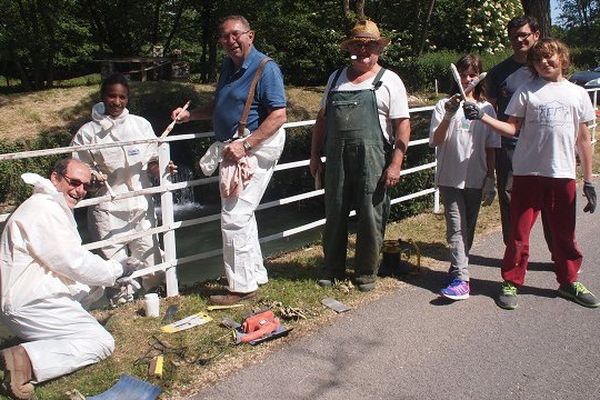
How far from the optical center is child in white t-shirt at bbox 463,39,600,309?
397 centimetres

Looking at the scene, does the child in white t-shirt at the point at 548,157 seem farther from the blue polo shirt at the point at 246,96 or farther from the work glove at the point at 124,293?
the work glove at the point at 124,293

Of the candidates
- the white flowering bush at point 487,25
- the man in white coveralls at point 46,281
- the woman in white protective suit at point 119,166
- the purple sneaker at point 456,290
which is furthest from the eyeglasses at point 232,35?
the white flowering bush at point 487,25

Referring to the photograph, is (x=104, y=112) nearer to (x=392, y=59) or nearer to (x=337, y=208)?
(x=337, y=208)

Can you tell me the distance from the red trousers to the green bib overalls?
926 millimetres

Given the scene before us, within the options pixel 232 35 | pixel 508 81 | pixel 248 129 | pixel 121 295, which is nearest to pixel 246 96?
pixel 248 129

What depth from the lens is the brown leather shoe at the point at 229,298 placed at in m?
4.31

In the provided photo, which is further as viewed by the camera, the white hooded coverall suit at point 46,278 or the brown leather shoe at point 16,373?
the white hooded coverall suit at point 46,278

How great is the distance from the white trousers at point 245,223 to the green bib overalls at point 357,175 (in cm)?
42

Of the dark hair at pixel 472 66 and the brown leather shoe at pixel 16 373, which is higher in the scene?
the dark hair at pixel 472 66

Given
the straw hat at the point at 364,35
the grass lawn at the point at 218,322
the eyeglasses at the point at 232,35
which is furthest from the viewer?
the straw hat at the point at 364,35

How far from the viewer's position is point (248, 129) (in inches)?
162

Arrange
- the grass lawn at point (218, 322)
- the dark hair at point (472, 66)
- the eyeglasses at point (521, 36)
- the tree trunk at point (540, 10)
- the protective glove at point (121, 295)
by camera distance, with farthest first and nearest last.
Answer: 1. the tree trunk at point (540, 10)
2. the eyeglasses at point (521, 36)
3. the protective glove at point (121, 295)
4. the dark hair at point (472, 66)
5. the grass lawn at point (218, 322)

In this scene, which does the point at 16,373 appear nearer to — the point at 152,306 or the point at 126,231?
the point at 152,306

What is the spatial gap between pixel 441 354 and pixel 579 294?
1331 millimetres
